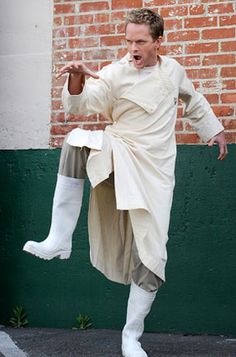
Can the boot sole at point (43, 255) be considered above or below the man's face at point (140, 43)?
below

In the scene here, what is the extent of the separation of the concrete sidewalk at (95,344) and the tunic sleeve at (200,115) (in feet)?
4.42

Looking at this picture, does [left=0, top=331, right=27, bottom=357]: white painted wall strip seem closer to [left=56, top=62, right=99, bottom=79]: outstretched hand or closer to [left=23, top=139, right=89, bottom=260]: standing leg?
[left=23, top=139, right=89, bottom=260]: standing leg

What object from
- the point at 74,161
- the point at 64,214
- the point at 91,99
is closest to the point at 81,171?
the point at 74,161

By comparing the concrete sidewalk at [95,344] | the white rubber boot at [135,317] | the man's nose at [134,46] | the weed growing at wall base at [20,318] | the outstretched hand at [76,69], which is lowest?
the weed growing at wall base at [20,318]

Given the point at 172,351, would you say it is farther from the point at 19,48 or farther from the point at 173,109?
the point at 19,48

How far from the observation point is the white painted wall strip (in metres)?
5.57

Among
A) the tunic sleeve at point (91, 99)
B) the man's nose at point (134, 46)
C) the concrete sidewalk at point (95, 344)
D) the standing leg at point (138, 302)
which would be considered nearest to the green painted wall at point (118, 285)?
the concrete sidewalk at point (95, 344)

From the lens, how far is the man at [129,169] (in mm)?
5180

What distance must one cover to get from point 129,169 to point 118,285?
1568 mm

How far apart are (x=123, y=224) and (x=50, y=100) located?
1689mm

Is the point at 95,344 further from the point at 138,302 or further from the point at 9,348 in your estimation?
the point at 138,302

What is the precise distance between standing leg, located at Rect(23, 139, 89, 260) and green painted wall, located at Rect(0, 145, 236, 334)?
1345mm

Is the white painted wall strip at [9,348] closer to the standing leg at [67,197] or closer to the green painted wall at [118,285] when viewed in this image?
the green painted wall at [118,285]

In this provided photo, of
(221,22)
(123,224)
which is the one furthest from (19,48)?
(123,224)
